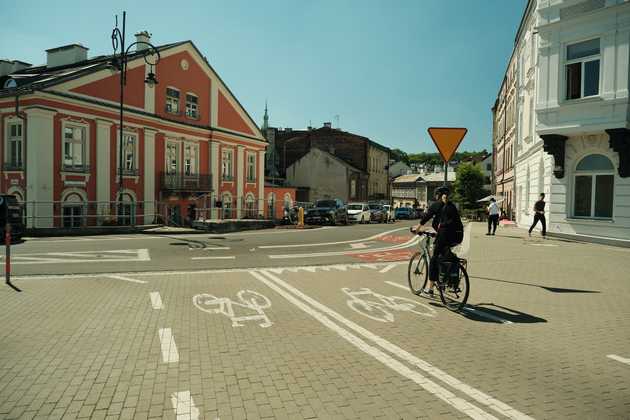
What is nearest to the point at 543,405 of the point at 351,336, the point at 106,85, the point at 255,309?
the point at 351,336

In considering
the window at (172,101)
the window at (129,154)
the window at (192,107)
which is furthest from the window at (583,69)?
the window at (192,107)

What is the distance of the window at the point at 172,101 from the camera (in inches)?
1235

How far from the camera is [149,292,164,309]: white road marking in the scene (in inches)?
299

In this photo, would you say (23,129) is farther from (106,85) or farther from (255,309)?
(255,309)

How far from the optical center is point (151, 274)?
10.8m

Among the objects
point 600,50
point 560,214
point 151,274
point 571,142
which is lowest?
point 151,274

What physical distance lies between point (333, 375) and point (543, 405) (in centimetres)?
190

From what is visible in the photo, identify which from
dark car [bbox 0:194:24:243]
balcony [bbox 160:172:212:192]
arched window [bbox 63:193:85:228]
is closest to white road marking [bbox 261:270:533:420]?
dark car [bbox 0:194:24:243]

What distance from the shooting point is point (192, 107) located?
1324 inches

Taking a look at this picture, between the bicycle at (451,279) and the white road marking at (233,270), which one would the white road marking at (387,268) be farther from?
the bicycle at (451,279)

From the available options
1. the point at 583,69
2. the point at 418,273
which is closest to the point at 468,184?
the point at 583,69

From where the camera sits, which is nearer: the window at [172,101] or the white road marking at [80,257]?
the white road marking at [80,257]

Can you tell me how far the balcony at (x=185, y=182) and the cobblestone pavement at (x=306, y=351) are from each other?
21445mm

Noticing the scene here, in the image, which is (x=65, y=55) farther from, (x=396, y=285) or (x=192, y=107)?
(x=396, y=285)
